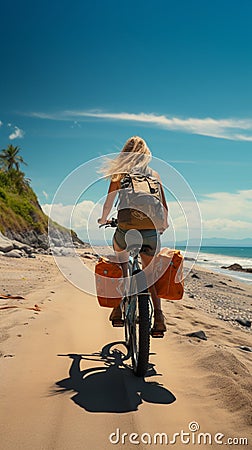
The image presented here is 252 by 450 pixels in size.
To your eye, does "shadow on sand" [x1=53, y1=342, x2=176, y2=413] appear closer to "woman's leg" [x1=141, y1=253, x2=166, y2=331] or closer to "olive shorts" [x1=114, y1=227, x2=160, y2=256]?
"woman's leg" [x1=141, y1=253, x2=166, y2=331]

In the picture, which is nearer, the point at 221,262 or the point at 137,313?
the point at 137,313

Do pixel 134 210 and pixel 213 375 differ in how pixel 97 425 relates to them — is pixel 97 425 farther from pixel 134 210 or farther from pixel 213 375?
pixel 134 210

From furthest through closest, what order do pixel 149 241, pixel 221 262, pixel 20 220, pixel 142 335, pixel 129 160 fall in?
pixel 221 262 → pixel 20 220 → pixel 129 160 → pixel 149 241 → pixel 142 335

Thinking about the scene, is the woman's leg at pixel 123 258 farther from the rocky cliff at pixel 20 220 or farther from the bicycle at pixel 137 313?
the rocky cliff at pixel 20 220

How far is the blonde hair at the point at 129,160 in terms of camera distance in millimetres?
4367

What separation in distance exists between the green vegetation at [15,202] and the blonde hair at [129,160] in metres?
27.9

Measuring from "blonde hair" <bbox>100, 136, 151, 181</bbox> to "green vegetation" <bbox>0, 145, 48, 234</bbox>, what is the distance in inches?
1100

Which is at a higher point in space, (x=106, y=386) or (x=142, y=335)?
(x=142, y=335)

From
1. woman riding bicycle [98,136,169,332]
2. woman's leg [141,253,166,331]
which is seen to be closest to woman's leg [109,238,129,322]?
woman riding bicycle [98,136,169,332]

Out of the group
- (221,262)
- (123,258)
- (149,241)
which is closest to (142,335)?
(149,241)

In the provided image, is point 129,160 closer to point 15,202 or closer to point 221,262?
point 15,202

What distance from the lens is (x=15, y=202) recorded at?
4094cm

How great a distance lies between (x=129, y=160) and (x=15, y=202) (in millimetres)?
38296

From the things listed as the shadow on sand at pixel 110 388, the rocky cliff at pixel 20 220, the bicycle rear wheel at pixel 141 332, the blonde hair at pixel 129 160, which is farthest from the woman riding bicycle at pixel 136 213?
the rocky cliff at pixel 20 220
